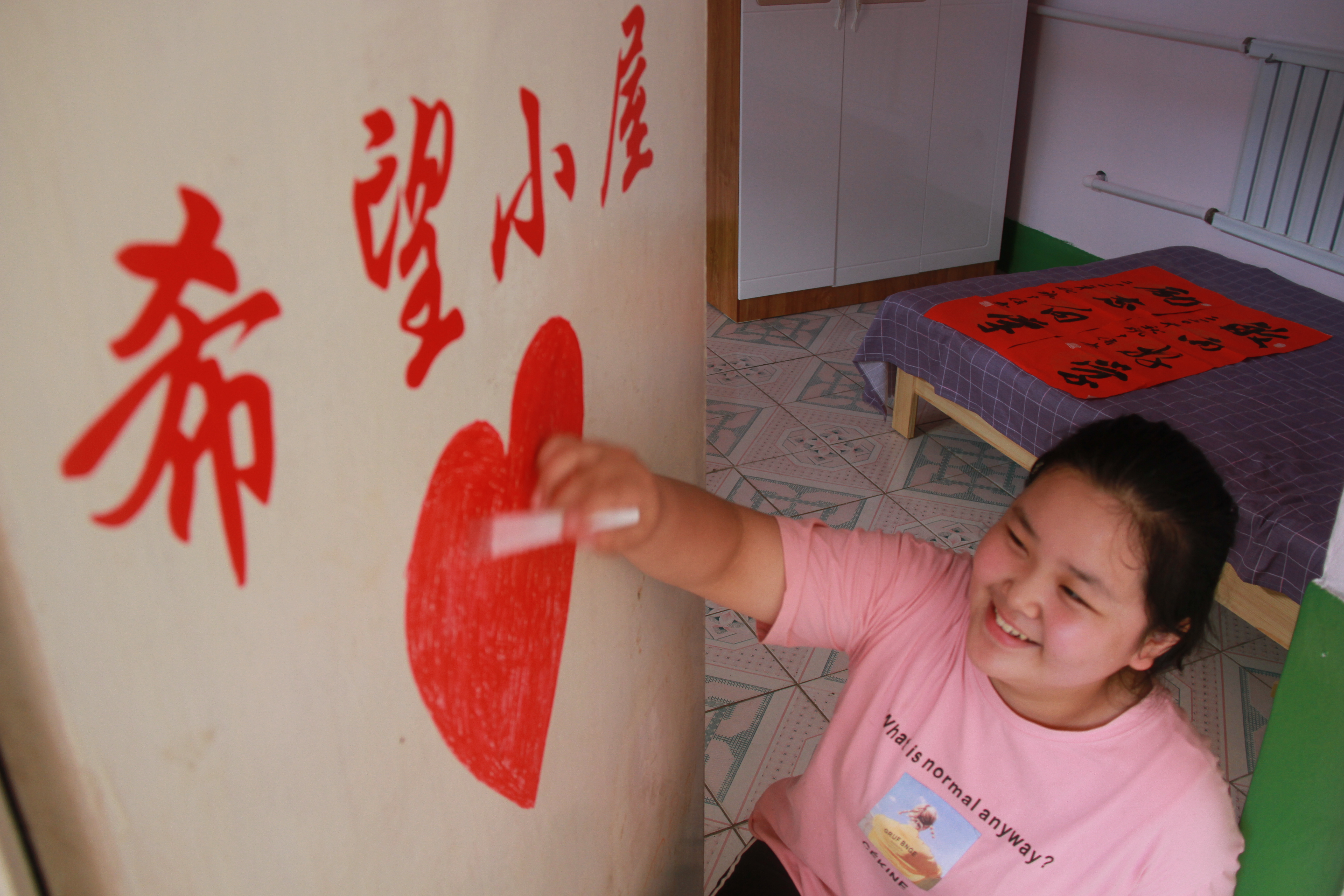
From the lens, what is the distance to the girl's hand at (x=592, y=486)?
560mm

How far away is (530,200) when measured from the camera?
50cm

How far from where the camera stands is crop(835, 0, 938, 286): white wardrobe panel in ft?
10.8

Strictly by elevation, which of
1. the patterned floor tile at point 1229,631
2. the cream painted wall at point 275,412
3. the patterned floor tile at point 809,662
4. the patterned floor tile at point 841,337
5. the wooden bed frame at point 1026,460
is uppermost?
the cream painted wall at point 275,412

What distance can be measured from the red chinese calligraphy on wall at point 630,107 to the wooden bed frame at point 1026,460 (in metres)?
0.76

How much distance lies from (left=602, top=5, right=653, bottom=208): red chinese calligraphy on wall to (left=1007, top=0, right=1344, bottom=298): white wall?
2.98 meters

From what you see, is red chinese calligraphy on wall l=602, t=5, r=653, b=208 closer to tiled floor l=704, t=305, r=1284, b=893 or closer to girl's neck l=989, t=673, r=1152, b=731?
girl's neck l=989, t=673, r=1152, b=731

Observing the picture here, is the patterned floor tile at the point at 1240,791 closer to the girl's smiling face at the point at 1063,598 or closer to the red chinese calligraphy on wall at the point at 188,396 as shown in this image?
the girl's smiling face at the point at 1063,598

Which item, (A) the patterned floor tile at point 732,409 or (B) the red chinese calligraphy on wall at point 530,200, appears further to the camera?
(A) the patterned floor tile at point 732,409

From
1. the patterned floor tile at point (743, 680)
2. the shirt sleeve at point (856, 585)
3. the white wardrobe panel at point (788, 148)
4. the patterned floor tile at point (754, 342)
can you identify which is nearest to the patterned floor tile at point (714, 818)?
the patterned floor tile at point (743, 680)

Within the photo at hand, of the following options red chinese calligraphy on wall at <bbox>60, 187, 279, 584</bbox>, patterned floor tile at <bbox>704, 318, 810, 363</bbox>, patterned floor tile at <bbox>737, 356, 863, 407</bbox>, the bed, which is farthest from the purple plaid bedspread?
red chinese calligraphy on wall at <bbox>60, 187, 279, 584</bbox>

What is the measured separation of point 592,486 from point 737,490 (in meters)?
1.95

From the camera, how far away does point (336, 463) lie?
0.36 m

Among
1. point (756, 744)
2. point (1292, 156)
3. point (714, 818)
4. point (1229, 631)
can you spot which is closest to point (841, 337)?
point (1292, 156)

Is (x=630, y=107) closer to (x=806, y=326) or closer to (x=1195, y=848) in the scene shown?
(x=1195, y=848)
